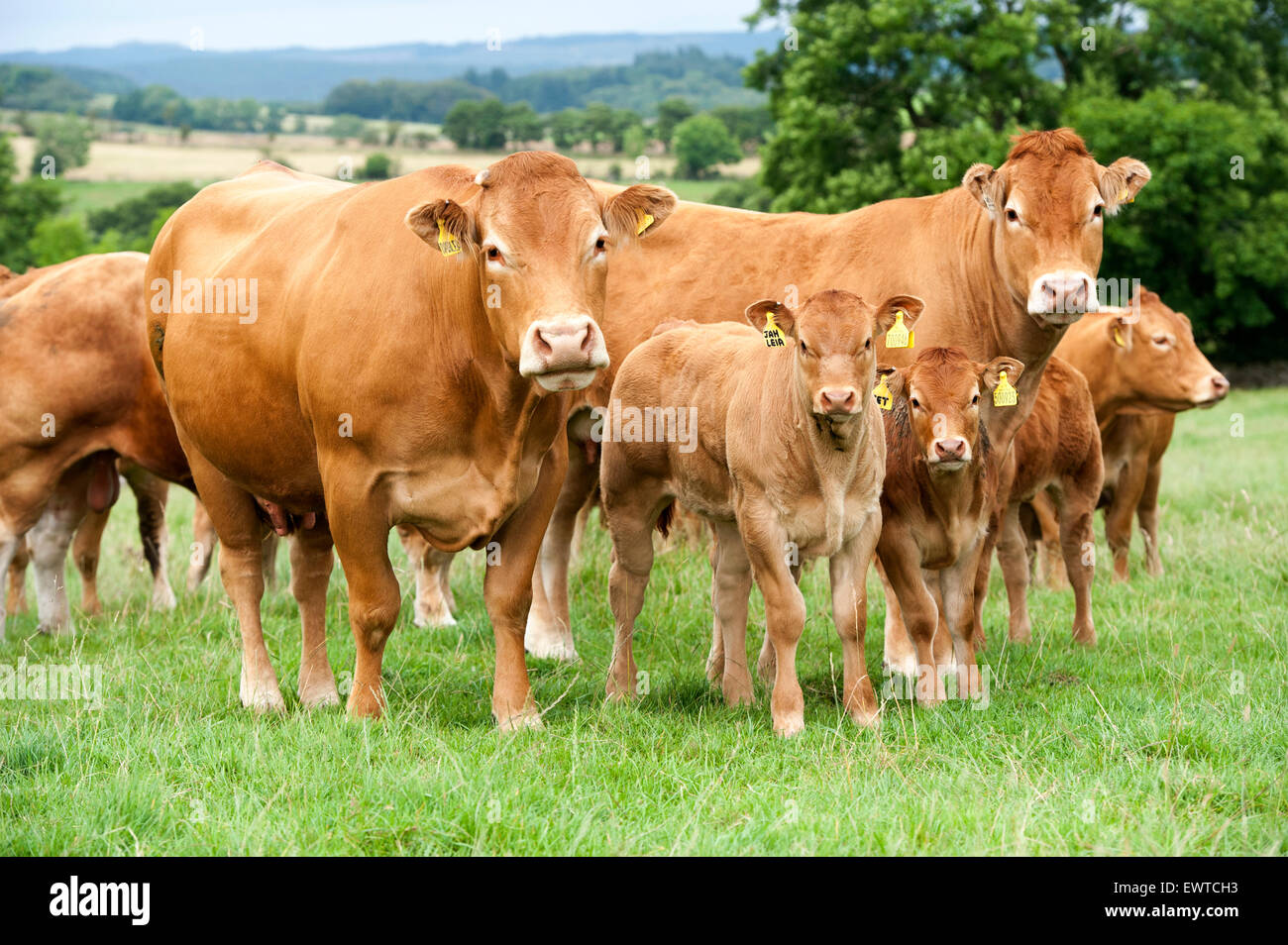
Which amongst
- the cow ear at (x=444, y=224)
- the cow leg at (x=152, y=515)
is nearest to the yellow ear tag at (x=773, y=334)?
the cow ear at (x=444, y=224)

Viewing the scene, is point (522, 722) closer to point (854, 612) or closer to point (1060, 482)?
point (854, 612)

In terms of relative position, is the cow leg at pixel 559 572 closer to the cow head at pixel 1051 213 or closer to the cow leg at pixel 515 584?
the cow leg at pixel 515 584

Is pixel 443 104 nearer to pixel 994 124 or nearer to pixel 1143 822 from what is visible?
pixel 994 124

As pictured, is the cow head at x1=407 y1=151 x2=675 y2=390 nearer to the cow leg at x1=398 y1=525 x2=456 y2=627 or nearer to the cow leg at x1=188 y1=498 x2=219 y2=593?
the cow leg at x1=398 y1=525 x2=456 y2=627

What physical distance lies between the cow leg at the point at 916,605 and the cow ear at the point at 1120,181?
2.12 meters

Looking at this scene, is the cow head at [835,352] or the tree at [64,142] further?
the tree at [64,142]

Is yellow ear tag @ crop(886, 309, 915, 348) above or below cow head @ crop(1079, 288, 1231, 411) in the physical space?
above

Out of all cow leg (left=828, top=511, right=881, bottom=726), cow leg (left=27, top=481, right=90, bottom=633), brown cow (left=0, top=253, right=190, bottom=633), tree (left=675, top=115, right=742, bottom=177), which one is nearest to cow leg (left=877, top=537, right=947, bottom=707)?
cow leg (left=828, top=511, right=881, bottom=726)

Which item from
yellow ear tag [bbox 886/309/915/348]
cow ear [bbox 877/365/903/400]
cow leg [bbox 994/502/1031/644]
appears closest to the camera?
yellow ear tag [bbox 886/309/915/348]

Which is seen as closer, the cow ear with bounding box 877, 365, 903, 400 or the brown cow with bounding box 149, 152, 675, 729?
the brown cow with bounding box 149, 152, 675, 729

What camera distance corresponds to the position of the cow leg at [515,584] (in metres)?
6.26

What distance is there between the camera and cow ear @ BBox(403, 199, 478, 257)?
218 inches

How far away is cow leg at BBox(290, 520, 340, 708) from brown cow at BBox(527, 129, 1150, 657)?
1.78 metres
